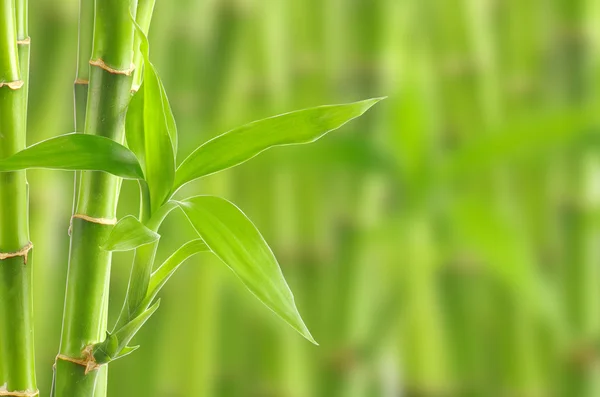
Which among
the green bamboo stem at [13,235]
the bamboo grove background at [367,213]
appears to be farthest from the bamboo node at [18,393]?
the bamboo grove background at [367,213]

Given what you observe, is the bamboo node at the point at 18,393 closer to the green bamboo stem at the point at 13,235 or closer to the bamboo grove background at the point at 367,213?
the green bamboo stem at the point at 13,235

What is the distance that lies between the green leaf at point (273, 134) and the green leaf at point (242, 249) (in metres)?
0.01

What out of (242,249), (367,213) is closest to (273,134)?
(242,249)

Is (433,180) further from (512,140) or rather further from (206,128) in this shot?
(206,128)

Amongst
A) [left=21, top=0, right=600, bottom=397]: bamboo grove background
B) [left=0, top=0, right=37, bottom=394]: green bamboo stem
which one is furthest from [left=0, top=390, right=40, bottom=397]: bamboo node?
[left=21, top=0, right=600, bottom=397]: bamboo grove background

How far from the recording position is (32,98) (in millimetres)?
465

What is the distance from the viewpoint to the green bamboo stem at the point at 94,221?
0.20 meters

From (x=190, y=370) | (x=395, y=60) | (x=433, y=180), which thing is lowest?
(x=190, y=370)

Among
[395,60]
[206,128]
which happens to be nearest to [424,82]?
[395,60]

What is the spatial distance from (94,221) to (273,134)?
0.06 metres

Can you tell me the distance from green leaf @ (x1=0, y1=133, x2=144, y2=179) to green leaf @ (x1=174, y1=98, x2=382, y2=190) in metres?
0.02

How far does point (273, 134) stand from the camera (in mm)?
189

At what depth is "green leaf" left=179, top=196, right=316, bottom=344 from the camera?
0.18 metres

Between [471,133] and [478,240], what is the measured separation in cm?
18
